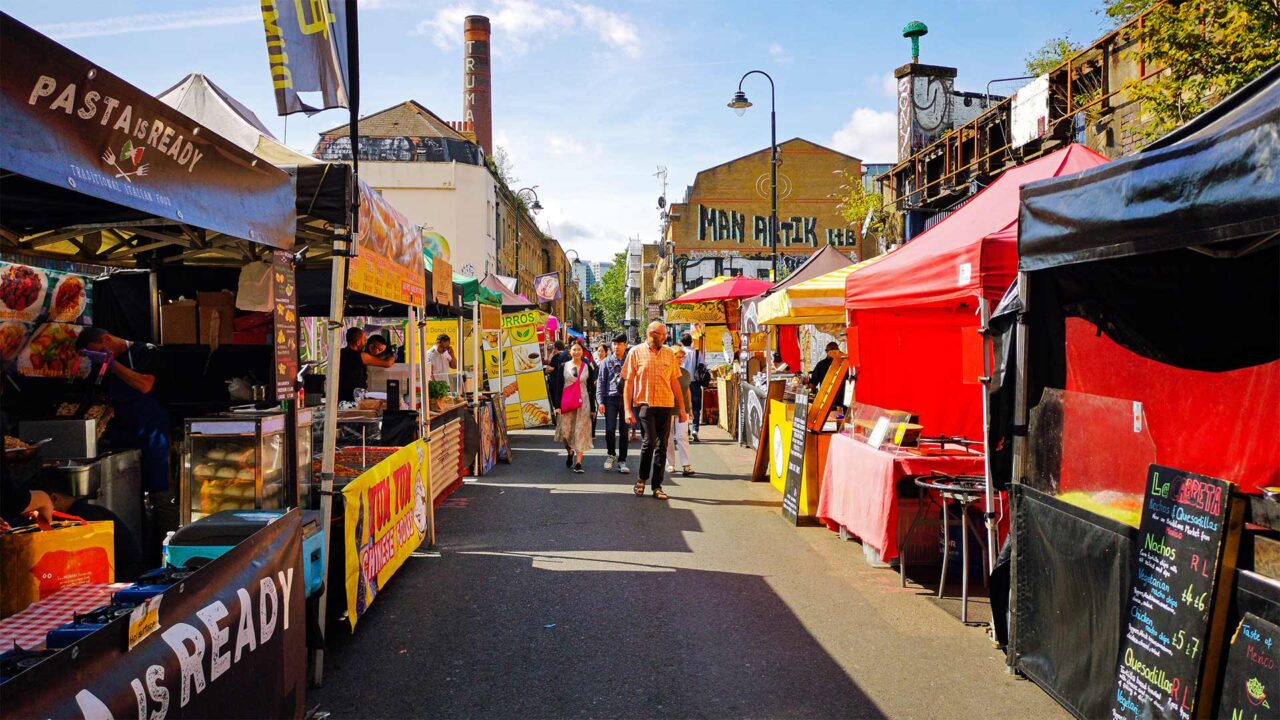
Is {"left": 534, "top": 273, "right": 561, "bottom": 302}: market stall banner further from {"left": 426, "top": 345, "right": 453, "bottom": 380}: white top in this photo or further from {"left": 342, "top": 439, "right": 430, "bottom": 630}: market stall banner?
{"left": 342, "top": 439, "right": 430, "bottom": 630}: market stall banner

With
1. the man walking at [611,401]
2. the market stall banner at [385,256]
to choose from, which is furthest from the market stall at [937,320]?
the man walking at [611,401]

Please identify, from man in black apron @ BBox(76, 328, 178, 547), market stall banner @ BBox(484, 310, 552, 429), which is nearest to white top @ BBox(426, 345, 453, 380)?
market stall banner @ BBox(484, 310, 552, 429)

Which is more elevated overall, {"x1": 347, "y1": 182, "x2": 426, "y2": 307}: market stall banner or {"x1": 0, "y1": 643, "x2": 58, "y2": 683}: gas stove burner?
{"x1": 347, "y1": 182, "x2": 426, "y2": 307}: market stall banner

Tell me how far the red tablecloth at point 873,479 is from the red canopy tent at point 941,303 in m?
0.77

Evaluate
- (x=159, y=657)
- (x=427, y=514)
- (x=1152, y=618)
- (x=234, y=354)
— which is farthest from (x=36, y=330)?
(x=1152, y=618)

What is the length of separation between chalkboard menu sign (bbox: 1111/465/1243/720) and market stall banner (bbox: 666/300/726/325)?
1670cm

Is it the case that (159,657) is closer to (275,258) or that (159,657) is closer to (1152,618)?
(275,258)

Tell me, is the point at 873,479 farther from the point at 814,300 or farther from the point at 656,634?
the point at 814,300

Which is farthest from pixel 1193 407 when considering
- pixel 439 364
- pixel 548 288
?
pixel 548 288

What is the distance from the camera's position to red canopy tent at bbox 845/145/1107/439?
18.0 feet

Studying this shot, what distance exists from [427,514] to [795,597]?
11.4ft

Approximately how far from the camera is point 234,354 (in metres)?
8.04

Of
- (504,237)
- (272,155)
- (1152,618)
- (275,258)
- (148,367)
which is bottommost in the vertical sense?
(1152,618)

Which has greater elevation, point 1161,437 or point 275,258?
point 275,258
